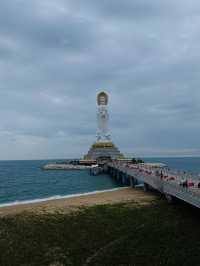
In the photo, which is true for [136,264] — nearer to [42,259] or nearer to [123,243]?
[123,243]

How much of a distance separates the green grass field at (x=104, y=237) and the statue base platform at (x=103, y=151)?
330 ft

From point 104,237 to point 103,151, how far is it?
111520 mm

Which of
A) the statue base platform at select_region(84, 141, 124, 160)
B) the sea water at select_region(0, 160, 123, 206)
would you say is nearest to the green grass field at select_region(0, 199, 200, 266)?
the sea water at select_region(0, 160, 123, 206)

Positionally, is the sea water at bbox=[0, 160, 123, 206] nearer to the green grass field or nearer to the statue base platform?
the green grass field

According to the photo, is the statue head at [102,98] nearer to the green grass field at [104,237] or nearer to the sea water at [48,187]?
the sea water at [48,187]

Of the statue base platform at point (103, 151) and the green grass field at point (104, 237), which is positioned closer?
the green grass field at point (104, 237)

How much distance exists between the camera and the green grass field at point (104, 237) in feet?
68.7

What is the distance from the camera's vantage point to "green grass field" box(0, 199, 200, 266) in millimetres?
20953

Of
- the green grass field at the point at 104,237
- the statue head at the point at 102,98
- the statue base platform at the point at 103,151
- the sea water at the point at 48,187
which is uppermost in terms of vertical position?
the statue head at the point at 102,98

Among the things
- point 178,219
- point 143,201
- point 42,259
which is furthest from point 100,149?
point 42,259

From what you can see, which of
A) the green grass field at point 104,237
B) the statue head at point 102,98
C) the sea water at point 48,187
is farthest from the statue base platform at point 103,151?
the green grass field at point 104,237

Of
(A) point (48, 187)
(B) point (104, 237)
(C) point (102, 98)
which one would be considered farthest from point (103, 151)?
(B) point (104, 237)

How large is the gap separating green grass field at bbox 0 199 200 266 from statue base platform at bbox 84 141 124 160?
10071 centimetres

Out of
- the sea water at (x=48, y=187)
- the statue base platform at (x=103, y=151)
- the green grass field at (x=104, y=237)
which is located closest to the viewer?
the green grass field at (x=104, y=237)
